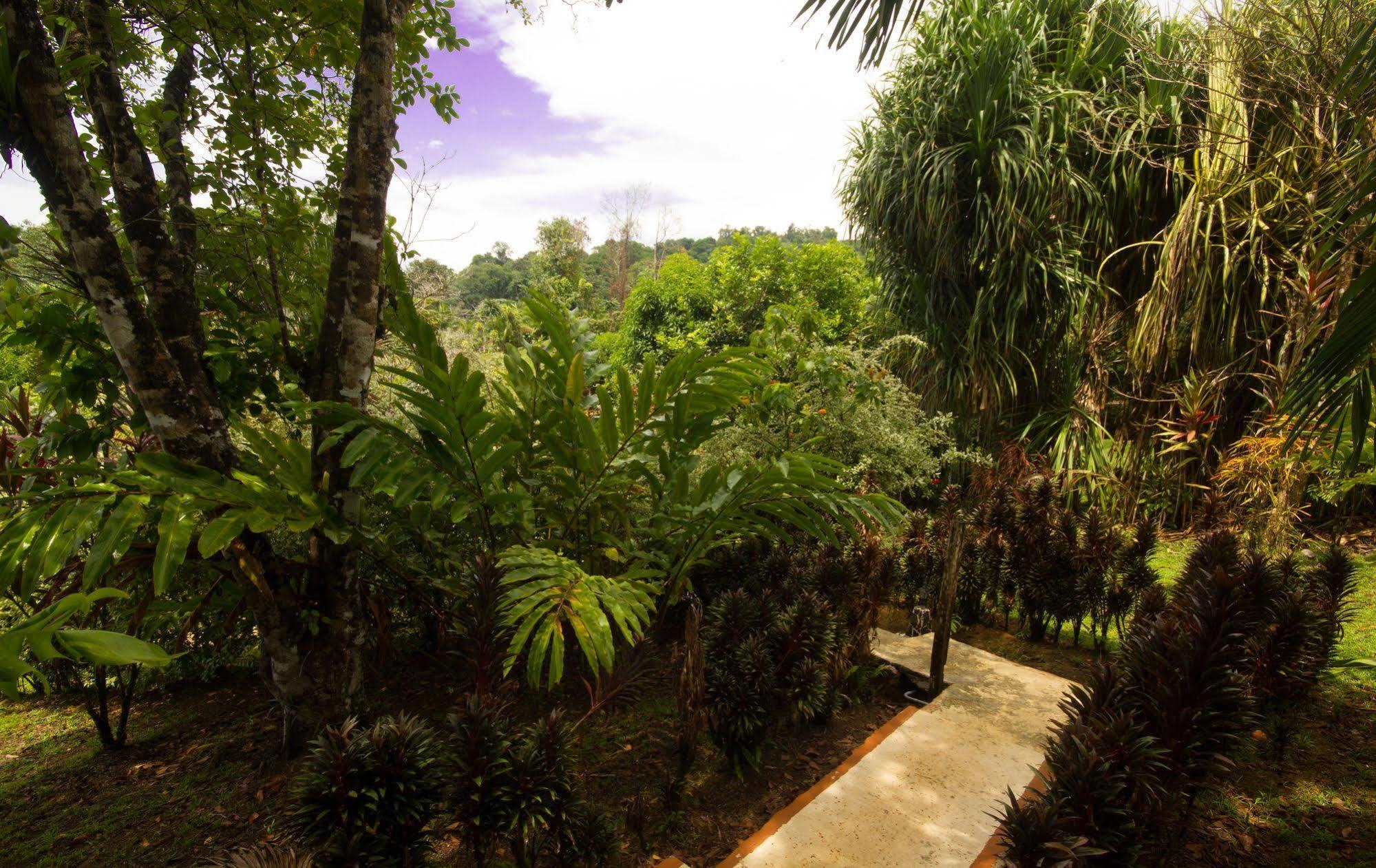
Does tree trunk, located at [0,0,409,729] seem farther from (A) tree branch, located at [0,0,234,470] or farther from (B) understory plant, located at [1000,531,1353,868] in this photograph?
(B) understory plant, located at [1000,531,1353,868]

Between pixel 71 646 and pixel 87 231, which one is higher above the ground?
pixel 87 231

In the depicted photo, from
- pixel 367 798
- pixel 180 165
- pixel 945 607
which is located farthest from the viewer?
pixel 945 607

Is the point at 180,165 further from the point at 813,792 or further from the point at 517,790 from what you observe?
the point at 813,792

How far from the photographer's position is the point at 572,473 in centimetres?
269

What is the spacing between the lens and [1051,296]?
594 centimetres

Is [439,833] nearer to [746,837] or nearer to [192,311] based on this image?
[746,837]

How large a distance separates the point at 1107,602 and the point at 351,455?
3.65 m

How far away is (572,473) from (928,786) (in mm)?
1823

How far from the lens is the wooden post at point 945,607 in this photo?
2834 mm

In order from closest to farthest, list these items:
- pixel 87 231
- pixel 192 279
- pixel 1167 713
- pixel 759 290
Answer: pixel 87 231 → pixel 1167 713 → pixel 192 279 → pixel 759 290

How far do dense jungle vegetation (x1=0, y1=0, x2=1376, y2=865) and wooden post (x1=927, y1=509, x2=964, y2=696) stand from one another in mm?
51

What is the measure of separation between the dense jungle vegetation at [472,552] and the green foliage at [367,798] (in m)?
0.01

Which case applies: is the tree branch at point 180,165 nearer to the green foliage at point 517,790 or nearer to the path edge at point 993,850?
the green foliage at point 517,790

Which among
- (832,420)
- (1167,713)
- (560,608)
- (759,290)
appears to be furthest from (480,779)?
(759,290)
